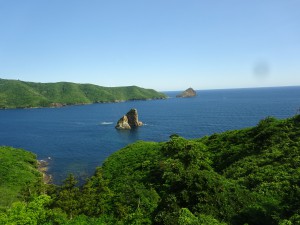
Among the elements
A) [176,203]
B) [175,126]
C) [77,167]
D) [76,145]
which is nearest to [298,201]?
[176,203]

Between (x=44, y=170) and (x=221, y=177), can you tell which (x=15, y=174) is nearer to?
(x=44, y=170)

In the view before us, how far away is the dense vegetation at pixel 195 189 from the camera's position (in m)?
30.4

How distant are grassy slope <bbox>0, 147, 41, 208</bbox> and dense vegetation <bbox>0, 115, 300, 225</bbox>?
425 inches

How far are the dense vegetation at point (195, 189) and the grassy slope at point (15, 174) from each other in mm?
10801

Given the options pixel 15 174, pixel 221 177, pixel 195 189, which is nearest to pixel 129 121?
A: pixel 15 174

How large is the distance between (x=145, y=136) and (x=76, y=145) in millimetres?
38377

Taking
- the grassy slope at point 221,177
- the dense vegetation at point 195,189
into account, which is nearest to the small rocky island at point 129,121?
the grassy slope at point 221,177

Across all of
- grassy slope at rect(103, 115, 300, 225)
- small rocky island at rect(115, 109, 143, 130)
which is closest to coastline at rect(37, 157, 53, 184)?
grassy slope at rect(103, 115, 300, 225)

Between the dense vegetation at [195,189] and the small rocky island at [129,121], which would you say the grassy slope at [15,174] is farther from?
the small rocky island at [129,121]

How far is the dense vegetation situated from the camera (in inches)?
1198

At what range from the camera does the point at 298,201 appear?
28812mm

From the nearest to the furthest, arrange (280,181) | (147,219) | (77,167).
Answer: (147,219), (280,181), (77,167)

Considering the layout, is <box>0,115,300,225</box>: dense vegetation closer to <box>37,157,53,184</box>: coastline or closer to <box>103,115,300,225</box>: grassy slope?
<box>103,115,300,225</box>: grassy slope

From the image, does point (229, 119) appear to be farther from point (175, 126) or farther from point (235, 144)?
point (235, 144)
